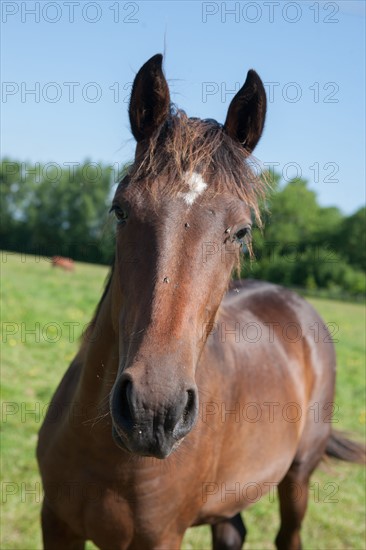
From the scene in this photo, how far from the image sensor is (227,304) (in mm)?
4383

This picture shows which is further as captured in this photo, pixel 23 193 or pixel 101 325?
pixel 23 193

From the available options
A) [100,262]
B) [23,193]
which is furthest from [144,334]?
[23,193]

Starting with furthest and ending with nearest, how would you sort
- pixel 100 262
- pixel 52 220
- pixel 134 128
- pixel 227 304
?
pixel 52 220
pixel 100 262
pixel 227 304
pixel 134 128

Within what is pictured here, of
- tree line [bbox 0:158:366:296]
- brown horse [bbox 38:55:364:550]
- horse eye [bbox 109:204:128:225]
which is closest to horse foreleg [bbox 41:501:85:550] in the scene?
brown horse [bbox 38:55:364:550]

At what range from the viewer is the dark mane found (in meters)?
2.35

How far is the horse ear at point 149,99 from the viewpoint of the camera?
2.56m

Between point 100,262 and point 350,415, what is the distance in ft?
90.3

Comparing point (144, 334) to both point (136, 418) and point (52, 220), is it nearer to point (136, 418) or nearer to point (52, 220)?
point (136, 418)

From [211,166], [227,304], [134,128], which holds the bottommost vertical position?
[227,304]

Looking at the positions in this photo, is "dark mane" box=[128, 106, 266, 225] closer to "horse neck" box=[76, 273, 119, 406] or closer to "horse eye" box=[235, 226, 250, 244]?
"horse eye" box=[235, 226, 250, 244]

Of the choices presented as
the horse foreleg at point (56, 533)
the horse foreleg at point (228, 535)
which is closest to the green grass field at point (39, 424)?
the horse foreleg at point (228, 535)

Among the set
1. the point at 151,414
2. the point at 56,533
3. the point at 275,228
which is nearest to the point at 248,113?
the point at 151,414

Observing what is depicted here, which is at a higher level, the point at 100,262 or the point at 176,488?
the point at 176,488

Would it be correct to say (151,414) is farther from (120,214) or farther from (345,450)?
(345,450)
